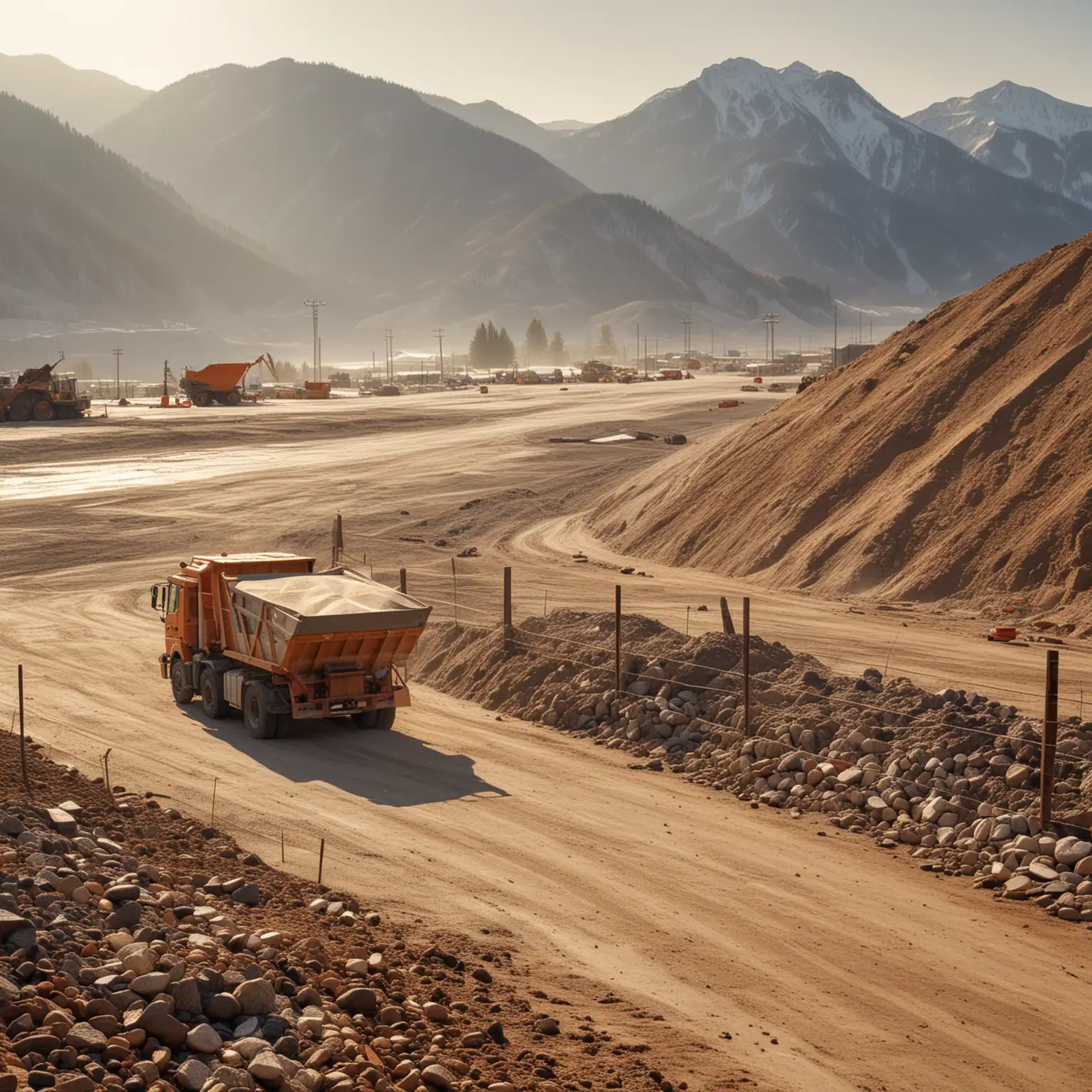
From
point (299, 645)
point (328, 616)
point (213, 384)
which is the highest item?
point (213, 384)

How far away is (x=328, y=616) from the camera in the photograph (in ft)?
64.3

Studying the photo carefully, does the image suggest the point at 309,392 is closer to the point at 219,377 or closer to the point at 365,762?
the point at 219,377

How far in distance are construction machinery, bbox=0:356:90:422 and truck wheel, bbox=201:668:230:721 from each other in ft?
194

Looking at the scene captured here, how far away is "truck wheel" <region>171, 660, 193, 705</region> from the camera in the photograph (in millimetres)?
22828

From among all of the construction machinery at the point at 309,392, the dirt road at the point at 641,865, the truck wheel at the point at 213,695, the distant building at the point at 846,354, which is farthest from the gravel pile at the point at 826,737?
the construction machinery at the point at 309,392

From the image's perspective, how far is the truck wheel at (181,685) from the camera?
22.8 metres

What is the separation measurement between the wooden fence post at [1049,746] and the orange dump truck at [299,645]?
859cm

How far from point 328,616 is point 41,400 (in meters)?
64.5

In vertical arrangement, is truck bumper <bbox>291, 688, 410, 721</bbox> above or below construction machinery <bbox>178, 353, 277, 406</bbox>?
below

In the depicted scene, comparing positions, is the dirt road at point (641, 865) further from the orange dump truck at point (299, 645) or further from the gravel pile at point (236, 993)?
the gravel pile at point (236, 993)

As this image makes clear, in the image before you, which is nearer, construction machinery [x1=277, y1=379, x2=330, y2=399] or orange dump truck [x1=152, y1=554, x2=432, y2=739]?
orange dump truck [x1=152, y1=554, x2=432, y2=739]

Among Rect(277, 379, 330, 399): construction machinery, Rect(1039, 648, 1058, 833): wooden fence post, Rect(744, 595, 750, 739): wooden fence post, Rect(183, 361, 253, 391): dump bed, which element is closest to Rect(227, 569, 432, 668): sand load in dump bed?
Rect(744, 595, 750, 739): wooden fence post

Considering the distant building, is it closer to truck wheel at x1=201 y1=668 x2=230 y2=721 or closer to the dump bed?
the dump bed

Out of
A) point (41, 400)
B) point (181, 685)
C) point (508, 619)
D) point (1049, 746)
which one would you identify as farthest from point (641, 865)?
→ point (41, 400)
